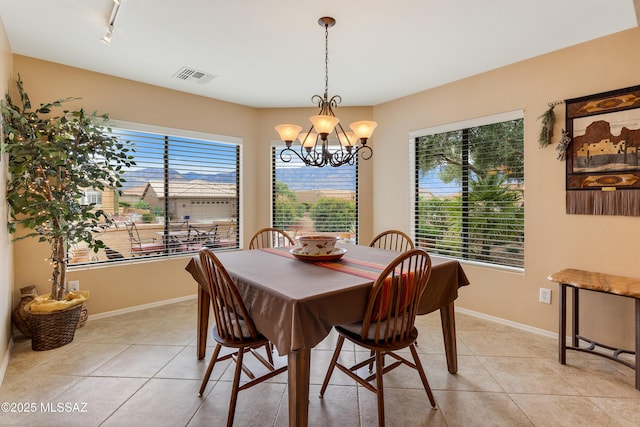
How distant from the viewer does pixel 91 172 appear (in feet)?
9.11

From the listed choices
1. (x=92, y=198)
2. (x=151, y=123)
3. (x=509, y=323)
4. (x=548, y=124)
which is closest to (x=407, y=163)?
(x=548, y=124)

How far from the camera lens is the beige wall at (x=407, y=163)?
251 cm

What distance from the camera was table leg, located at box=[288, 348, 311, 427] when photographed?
4.69 feet

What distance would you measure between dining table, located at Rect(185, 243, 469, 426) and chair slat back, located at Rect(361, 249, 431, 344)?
2.9 inches

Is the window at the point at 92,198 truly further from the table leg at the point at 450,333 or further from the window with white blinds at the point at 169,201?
the table leg at the point at 450,333

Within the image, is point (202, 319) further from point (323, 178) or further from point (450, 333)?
point (323, 178)

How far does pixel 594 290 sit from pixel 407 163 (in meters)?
2.21

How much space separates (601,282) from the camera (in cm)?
224

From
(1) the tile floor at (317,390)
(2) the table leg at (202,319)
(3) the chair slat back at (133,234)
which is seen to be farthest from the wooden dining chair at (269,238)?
(3) the chair slat back at (133,234)

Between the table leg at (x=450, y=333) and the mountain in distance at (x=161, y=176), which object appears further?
the mountain in distance at (x=161, y=176)

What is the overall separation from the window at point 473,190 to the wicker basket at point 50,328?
3.60 m

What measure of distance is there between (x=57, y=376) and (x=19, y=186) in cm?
148

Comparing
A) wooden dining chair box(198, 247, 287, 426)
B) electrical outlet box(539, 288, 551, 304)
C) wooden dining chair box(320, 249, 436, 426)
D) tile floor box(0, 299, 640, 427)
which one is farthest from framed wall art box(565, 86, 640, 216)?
wooden dining chair box(198, 247, 287, 426)

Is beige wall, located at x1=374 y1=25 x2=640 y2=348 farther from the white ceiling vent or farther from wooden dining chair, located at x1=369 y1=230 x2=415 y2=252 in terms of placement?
the white ceiling vent
